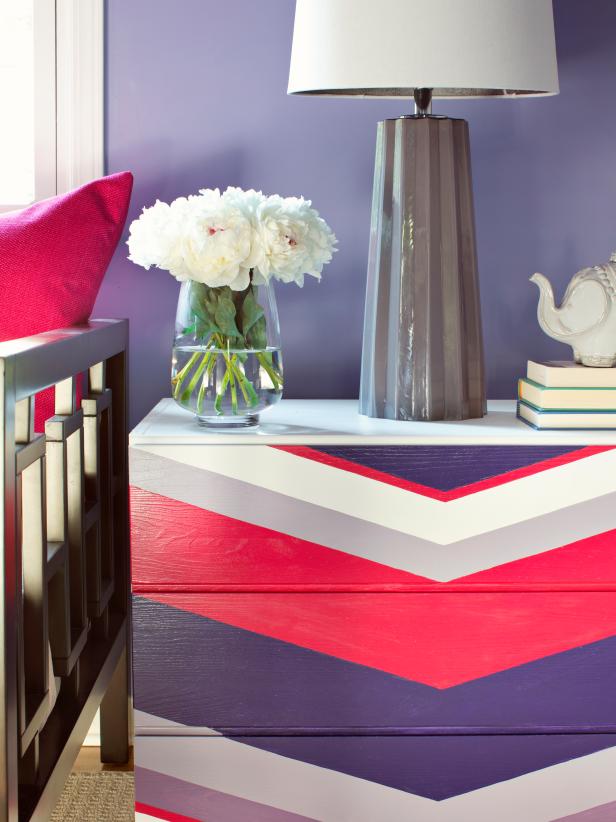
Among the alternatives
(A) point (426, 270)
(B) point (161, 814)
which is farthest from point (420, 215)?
(B) point (161, 814)

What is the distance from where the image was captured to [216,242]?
125cm

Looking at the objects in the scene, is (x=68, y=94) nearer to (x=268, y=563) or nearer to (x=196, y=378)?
(x=196, y=378)

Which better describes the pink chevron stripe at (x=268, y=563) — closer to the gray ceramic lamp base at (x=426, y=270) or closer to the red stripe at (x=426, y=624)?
the red stripe at (x=426, y=624)

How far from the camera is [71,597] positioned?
1.30m

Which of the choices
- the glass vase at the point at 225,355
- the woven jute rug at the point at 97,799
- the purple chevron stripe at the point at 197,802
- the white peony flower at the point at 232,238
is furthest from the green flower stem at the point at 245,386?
the woven jute rug at the point at 97,799

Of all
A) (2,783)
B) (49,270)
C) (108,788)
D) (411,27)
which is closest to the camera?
(2,783)

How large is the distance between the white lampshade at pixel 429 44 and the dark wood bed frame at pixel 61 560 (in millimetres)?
504

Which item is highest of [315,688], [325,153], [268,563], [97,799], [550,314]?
[325,153]

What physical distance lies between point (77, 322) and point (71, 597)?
0.40 meters

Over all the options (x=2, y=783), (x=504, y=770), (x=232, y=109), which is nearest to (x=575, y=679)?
(x=504, y=770)

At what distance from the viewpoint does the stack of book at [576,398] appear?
4.29 feet

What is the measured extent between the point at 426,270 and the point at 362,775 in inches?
27.4

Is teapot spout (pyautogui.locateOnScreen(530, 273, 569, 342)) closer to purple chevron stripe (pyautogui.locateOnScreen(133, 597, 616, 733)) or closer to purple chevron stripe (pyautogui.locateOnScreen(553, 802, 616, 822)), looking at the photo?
purple chevron stripe (pyautogui.locateOnScreen(133, 597, 616, 733))

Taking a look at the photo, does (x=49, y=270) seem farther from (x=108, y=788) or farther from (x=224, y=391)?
(x=108, y=788)
